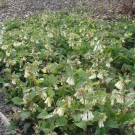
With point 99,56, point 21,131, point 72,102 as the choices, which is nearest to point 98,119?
point 72,102

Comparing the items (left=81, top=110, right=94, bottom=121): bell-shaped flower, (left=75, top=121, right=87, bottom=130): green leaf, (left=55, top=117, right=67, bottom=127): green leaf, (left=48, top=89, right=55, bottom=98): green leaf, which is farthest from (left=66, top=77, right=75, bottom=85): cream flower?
(left=81, top=110, right=94, bottom=121): bell-shaped flower

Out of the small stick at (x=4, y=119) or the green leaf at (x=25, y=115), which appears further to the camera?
the small stick at (x=4, y=119)

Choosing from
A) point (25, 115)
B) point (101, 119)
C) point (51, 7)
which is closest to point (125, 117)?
point (101, 119)

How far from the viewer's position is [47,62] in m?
4.73

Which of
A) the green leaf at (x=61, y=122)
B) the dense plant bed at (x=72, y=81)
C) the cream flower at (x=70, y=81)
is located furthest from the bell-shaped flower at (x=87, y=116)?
the cream flower at (x=70, y=81)

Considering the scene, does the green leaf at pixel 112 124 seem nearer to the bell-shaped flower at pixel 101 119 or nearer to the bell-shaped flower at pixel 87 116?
the bell-shaped flower at pixel 101 119

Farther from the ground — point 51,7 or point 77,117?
point 77,117

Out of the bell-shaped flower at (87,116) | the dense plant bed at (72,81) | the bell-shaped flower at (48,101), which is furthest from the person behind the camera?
the bell-shaped flower at (48,101)

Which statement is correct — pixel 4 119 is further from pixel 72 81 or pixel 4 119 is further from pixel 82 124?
pixel 82 124

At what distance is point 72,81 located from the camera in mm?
3479

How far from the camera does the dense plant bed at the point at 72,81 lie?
10.1 ft

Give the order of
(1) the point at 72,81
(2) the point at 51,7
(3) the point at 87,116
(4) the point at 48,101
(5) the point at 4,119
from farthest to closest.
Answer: (2) the point at 51,7
(5) the point at 4,119
(1) the point at 72,81
(4) the point at 48,101
(3) the point at 87,116

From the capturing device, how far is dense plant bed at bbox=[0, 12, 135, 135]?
3070 millimetres

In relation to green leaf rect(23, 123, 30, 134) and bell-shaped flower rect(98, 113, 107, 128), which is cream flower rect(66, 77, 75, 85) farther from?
bell-shaped flower rect(98, 113, 107, 128)
